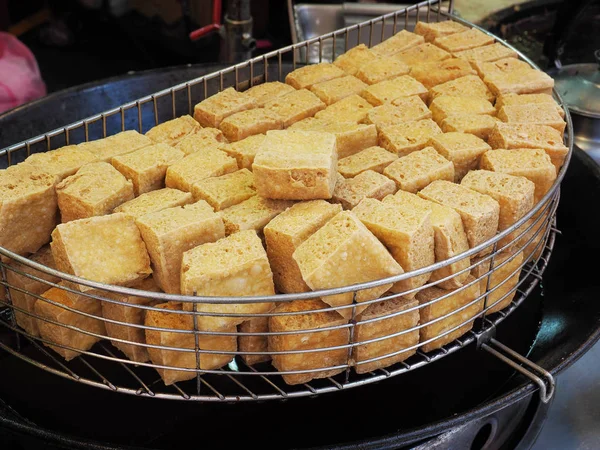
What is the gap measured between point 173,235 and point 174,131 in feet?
1.45

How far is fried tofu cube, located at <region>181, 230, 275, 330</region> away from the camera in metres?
1.25

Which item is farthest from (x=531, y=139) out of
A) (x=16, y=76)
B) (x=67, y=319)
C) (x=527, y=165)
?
(x=16, y=76)

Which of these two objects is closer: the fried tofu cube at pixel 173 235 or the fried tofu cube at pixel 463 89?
the fried tofu cube at pixel 173 235

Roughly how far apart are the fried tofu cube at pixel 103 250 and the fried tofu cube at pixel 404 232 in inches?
16.7

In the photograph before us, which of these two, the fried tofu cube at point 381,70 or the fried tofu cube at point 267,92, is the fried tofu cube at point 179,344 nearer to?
the fried tofu cube at point 267,92

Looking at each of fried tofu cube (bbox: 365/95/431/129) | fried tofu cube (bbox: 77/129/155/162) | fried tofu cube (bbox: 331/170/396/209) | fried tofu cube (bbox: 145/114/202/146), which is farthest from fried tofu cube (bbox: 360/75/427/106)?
fried tofu cube (bbox: 77/129/155/162)

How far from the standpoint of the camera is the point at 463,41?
6.73ft

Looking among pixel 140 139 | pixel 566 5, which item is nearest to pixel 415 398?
pixel 140 139

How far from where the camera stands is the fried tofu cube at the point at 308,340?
1323 millimetres

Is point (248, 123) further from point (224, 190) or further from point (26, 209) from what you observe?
point (26, 209)

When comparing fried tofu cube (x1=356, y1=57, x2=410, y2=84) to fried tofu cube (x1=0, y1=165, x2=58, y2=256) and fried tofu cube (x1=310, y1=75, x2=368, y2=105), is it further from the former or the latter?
fried tofu cube (x1=0, y1=165, x2=58, y2=256)

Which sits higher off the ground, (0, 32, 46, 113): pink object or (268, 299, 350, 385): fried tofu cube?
(268, 299, 350, 385): fried tofu cube

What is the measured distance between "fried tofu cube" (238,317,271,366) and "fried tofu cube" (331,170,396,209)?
0.29 meters

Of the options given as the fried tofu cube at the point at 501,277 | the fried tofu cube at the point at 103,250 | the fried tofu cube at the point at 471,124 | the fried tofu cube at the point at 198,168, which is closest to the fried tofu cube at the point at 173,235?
the fried tofu cube at the point at 103,250
